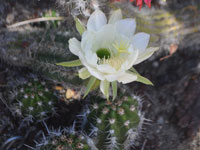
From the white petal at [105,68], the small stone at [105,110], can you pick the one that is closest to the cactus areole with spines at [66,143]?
the small stone at [105,110]

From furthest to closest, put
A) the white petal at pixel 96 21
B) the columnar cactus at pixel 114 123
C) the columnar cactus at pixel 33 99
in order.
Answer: the columnar cactus at pixel 33 99, the columnar cactus at pixel 114 123, the white petal at pixel 96 21

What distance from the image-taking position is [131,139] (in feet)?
4.09

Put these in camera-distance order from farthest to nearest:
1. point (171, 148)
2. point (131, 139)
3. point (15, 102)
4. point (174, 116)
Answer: point (174, 116), point (171, 148), point (15, 102), point (131, 139)

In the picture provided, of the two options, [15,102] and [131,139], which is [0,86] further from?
[131,139]

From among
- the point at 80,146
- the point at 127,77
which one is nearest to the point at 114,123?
the point at 80,146

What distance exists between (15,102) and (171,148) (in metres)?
1.09

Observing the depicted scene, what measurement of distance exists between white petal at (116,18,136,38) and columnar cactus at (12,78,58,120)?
2.07 feet

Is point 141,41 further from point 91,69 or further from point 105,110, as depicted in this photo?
point 105,110

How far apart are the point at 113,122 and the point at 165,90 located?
0.80m

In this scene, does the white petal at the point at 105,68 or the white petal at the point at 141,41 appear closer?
the white petal at the point at 105,68

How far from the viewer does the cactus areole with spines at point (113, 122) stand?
1.19 metres

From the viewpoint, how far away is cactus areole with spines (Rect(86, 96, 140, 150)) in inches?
47.0

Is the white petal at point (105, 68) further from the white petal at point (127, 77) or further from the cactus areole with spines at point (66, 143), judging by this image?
the cactus areole with spines at point (66, 143)

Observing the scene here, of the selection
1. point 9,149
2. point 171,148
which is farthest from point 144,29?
point 9,149
